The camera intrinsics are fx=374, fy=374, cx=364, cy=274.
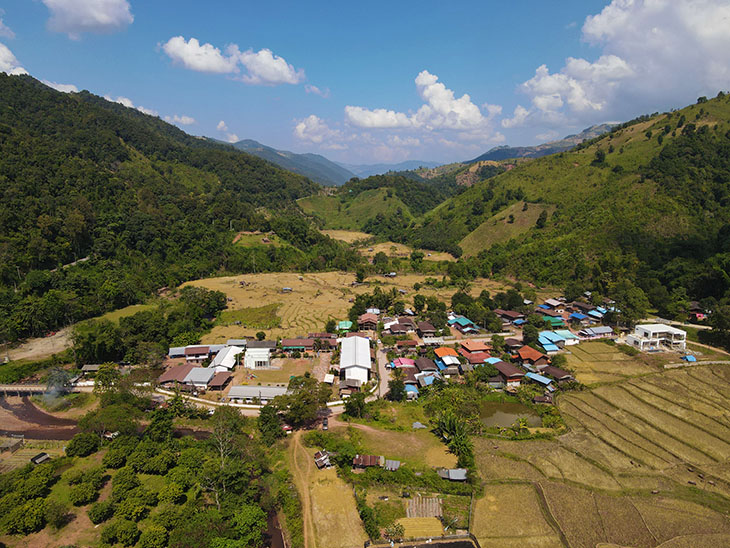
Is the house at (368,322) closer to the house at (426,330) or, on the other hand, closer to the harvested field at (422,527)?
the house at (426,330)

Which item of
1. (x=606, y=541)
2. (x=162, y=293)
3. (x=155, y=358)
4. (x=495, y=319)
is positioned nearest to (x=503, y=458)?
(x=606, y=541)

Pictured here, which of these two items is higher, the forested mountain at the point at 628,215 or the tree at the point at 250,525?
the forested mountain at the point at 628,215

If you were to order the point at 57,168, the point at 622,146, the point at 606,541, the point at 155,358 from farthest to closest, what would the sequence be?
1. the point at 622,146
2. the point at 57,168
3. the point at 155,358
4. the point at 606,541

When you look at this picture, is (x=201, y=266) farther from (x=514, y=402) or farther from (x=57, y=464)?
(x=514, y=402)

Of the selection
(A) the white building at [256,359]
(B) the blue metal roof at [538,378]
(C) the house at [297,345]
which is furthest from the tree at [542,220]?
(A) the white building at [256,359]

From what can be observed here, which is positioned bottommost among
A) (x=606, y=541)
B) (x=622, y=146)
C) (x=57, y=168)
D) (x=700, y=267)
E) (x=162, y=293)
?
(x=606, y=541)

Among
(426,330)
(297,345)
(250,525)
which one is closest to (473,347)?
(426,330)
